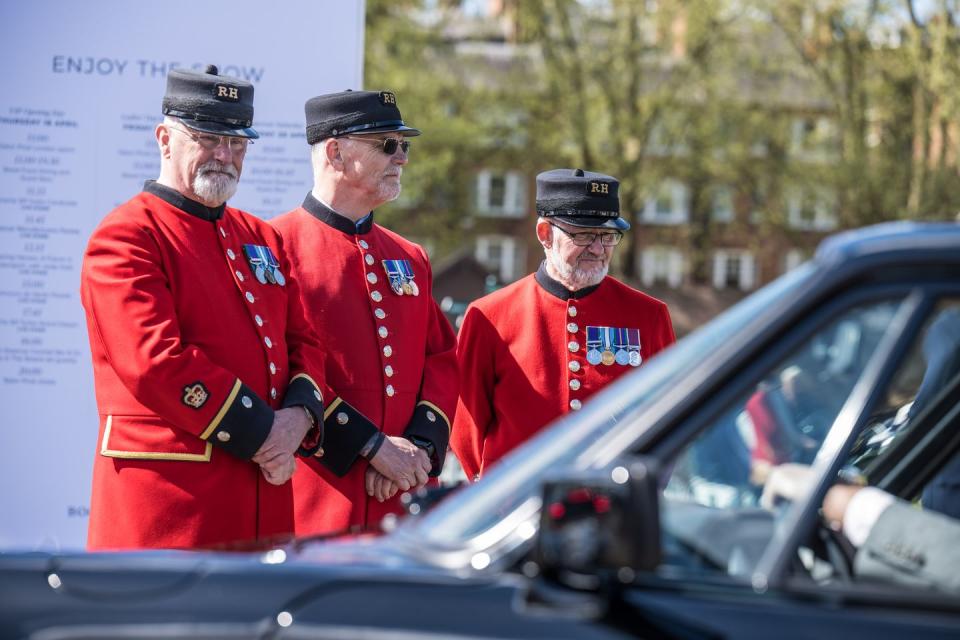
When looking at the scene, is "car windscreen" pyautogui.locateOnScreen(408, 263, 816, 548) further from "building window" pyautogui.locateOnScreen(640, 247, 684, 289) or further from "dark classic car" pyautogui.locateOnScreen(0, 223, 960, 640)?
"building window" pyautogui.locateOnScreen(640, 247, 684, 289)

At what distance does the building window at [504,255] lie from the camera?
52094 millimetres

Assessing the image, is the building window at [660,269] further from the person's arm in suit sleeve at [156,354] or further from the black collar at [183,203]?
the person's arm in suit sleeve at [156,354]

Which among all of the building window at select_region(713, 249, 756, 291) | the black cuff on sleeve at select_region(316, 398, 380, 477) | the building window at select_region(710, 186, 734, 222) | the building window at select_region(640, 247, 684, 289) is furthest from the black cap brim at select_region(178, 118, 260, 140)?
the building window at select_region(713, 249, 756, 291)

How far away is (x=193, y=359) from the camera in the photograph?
4316 millimetres

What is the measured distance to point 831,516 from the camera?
2.82m

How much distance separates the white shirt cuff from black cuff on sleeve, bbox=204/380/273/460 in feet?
6.80

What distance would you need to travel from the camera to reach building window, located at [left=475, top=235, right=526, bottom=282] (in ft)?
171

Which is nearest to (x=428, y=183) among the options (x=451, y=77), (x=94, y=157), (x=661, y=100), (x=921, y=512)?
(x=451, y=77)

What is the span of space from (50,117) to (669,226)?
34.3 metres

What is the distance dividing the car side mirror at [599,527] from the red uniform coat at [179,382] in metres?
2.22

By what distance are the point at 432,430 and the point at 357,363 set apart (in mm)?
377

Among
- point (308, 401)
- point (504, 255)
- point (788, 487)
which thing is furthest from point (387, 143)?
point (504, 255)

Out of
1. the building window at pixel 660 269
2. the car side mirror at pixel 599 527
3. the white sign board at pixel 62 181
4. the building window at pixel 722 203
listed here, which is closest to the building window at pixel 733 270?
the building window at pixel 660 269

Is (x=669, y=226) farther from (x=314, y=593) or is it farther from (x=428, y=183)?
(x=314, y=593)
